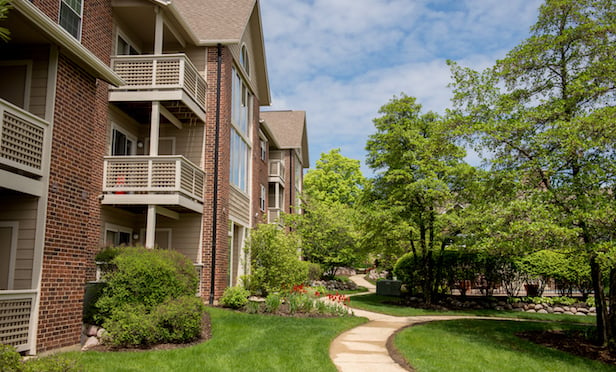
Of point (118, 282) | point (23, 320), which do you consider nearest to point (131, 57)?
point (118, 282)

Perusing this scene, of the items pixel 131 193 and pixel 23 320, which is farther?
pixel 131 193

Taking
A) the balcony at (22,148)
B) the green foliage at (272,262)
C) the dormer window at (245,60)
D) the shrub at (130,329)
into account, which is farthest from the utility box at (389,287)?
the balcony at (22,148)

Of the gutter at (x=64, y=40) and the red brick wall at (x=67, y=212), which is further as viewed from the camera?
the red brick wall at (x=67, y=212)

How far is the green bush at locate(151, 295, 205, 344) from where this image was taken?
31.6 feet

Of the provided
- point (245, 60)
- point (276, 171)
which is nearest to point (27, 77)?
point (245, 60)

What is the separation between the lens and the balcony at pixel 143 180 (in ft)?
45.5

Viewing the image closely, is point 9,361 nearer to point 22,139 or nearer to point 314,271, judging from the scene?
point 22,139

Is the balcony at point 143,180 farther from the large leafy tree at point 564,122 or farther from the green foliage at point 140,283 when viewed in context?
the large leafy tree at point 564,122

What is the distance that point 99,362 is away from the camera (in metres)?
8.02

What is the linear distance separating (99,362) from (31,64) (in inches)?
218

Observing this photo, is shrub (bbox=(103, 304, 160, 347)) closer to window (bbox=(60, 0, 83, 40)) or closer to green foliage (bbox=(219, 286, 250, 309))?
green foliage (bbox=(219, 286, 250, 309))

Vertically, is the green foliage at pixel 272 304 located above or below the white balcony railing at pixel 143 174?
below

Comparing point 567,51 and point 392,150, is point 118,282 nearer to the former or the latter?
point 567,51

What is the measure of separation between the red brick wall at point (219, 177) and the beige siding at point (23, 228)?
8041 millimetres
